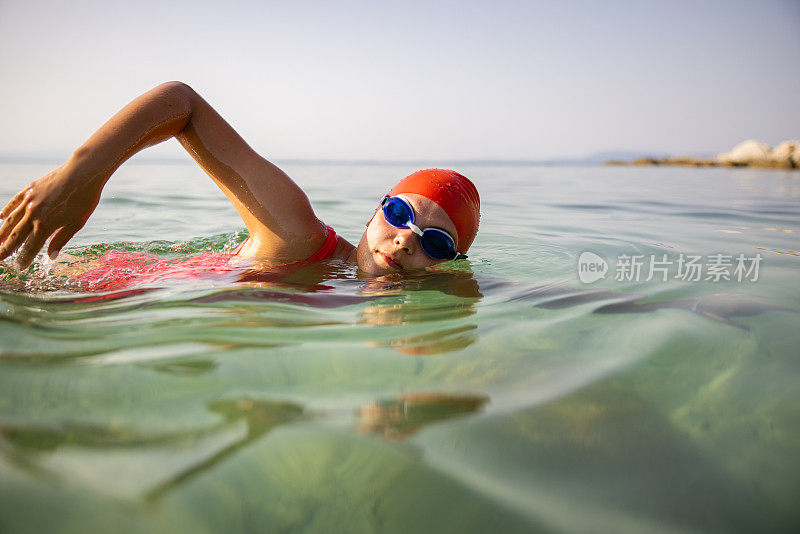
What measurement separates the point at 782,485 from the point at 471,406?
73 cm

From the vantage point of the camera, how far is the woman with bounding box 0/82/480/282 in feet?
8.09

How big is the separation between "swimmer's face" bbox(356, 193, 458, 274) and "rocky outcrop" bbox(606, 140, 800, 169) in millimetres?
28898

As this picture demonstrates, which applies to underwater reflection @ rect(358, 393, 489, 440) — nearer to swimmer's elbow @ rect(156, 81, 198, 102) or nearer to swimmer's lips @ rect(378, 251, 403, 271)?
swimmer's lips @ rect(378, 251, 403, 271)

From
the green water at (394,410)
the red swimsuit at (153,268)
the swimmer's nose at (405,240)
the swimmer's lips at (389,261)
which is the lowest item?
the green water at (394,410)

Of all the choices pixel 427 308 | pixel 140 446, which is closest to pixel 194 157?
pixel 427 308

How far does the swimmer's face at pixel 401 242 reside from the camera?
3277 millimetres

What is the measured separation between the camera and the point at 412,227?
3.26 meters

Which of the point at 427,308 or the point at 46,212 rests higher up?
the point at 46,212

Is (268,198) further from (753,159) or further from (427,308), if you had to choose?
(753,159)

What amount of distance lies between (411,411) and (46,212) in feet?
6.13

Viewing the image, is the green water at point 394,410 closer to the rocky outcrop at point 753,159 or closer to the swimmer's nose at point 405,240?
the swimmer's nose at point 405,240

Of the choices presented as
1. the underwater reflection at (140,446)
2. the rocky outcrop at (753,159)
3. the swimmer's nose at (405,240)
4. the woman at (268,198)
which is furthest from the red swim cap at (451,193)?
the rocky outcrop at (753,159)

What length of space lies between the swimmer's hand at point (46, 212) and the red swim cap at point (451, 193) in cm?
180

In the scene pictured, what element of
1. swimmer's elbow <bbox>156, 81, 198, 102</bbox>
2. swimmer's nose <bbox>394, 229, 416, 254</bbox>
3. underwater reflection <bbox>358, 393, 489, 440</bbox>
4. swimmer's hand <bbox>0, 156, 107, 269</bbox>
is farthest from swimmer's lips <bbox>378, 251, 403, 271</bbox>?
underwater reflection <bbox>358, 393, 489, 440</bbox>
